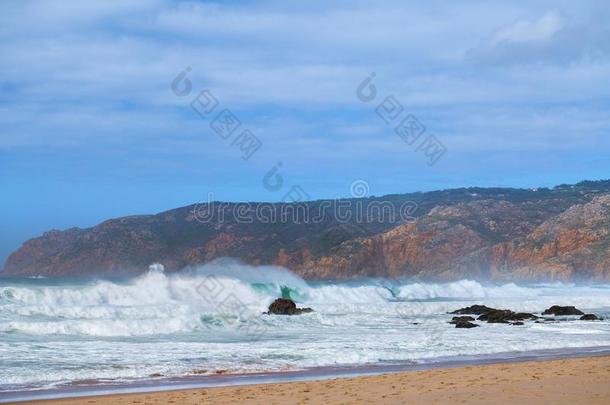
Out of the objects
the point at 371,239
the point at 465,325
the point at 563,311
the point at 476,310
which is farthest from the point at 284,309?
the point at 371,239

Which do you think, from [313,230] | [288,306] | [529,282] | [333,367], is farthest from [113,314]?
[313,230]

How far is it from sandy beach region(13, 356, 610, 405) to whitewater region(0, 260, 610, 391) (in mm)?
2543

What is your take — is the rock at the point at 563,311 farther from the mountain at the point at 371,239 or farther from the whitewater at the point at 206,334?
the mountain at the point at 371,239

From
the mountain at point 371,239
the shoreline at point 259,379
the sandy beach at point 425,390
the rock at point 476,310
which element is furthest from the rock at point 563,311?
the mountain at point 371,239

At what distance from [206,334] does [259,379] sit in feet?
33.8

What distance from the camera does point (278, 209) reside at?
12450 cm

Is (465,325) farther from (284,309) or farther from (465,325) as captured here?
(284,309)

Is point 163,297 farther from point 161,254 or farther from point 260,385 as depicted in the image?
point 161,254

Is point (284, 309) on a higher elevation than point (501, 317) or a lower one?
higher

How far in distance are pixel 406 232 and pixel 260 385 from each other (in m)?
82.1

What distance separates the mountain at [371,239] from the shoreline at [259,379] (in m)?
58.0

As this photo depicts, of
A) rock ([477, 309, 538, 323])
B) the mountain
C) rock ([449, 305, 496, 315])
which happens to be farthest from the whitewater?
the mountain

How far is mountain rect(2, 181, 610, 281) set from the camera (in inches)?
3255

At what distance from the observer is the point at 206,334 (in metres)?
25.8
